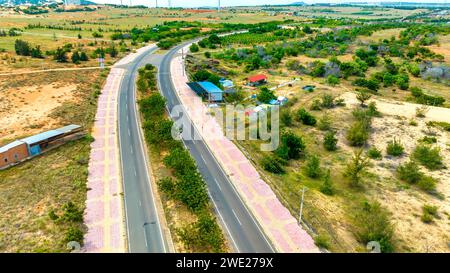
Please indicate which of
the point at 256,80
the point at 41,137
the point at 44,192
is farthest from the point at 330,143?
the point at 41,137

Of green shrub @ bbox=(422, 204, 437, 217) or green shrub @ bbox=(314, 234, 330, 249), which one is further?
green shrub @ bbox=(422, 204, 437, 217)

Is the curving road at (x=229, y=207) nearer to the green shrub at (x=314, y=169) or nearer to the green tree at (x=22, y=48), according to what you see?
the green shrub at (x=314, y=169)

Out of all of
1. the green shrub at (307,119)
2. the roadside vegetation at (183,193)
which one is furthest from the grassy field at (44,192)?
the green shrub at (307,119)

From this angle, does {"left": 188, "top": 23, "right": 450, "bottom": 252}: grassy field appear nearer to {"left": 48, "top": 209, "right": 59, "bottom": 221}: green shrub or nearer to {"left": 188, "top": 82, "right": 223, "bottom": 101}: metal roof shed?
{"left": 188, "top": 82, "right": 223, "bottom": 101}: metal roof shed

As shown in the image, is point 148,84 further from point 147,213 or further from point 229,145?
point 147,213

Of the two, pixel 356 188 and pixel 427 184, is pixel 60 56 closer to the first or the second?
pixel 356 188

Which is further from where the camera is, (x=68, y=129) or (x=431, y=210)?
(x=68, y=129)

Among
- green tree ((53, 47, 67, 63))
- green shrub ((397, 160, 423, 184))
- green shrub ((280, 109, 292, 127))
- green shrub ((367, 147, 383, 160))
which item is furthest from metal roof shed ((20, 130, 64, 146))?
green tree ((53, 47, 67, 63))
